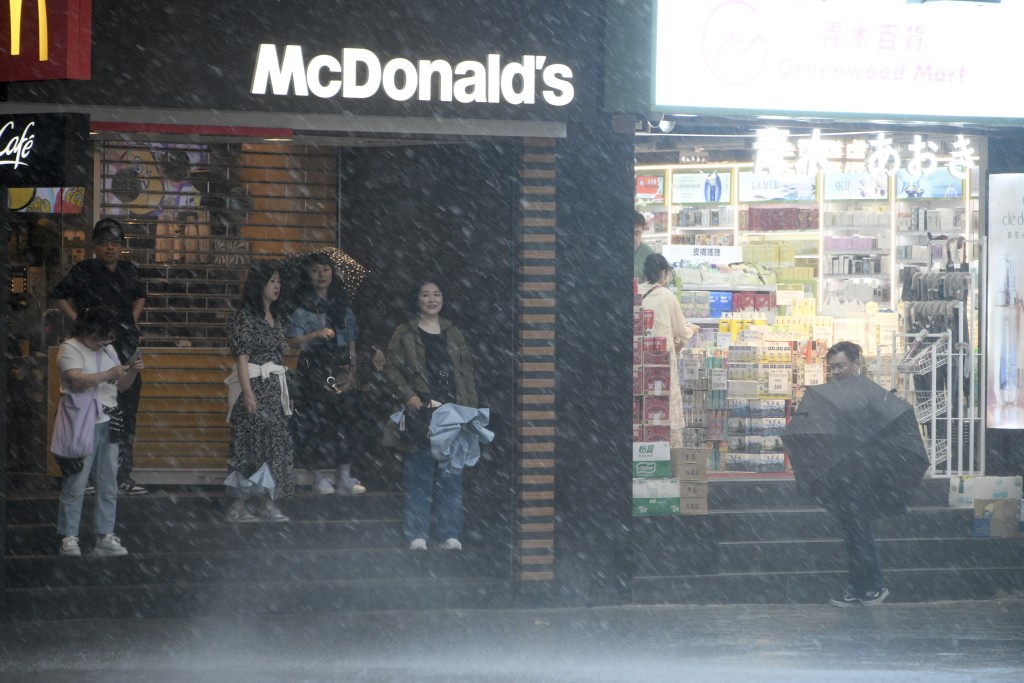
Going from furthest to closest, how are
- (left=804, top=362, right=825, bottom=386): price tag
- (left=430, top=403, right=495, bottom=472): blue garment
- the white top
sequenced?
→ (left=804, top=362, right=825, bottom=386): price tag < (left=430, top=403, right=495, bottom=472): blue garment < the white top

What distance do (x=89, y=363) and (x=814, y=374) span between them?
20.2 ft

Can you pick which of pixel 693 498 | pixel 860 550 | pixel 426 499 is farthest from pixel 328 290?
pixel 860 550

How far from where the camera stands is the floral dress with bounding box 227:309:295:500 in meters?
10.1

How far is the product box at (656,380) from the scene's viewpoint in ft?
35.7

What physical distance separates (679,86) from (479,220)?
1878mm

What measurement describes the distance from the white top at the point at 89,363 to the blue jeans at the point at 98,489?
0.19 meters

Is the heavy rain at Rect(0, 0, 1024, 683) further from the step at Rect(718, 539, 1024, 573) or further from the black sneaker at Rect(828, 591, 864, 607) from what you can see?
the black sneaker at Rect(828, 591, 864, 607)

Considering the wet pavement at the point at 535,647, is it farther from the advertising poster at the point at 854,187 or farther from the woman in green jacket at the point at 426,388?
the advertising poster at the point at 854,187

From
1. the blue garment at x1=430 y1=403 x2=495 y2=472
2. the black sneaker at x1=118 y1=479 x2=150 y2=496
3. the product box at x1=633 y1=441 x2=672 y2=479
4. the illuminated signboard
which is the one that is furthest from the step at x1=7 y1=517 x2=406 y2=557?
the illuminated signboard

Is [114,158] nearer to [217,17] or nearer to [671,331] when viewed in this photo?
[217,17]

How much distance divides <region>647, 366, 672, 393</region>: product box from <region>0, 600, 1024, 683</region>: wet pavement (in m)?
1.72

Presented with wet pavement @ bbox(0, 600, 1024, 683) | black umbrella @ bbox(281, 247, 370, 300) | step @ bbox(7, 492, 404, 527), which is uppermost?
black umbrella @ bbox(281, 247, 370, 300)

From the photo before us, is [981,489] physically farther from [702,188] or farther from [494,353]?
[494,353]

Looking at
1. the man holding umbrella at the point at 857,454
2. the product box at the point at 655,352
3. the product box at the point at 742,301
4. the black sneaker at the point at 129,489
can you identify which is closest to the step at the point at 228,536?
the black sneaker at the point at 129,489
